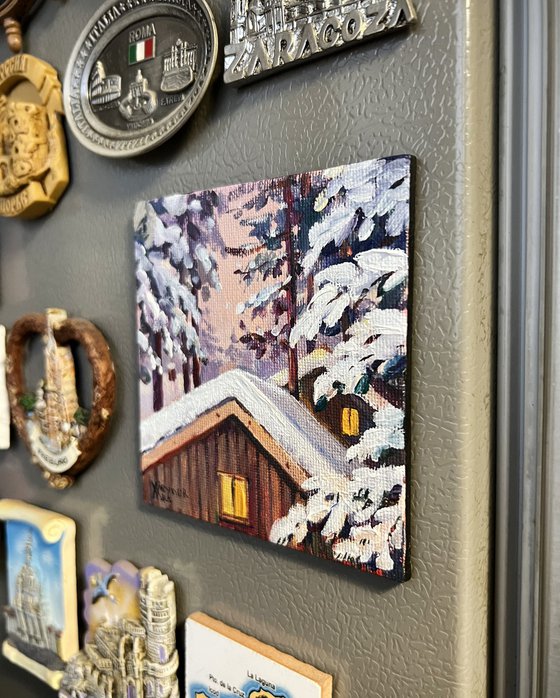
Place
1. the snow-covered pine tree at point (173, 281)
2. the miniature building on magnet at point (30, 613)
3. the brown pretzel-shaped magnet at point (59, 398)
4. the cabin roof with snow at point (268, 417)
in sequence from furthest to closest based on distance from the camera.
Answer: the miniature building on magnet at point (30, 613), the brown pretzel-shaped magnet at point (59, 398), the snow-covered pine tree at point (173, 281), the cabin roof with snow at point (268, 417)

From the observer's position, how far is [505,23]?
Result: 2.10 ft

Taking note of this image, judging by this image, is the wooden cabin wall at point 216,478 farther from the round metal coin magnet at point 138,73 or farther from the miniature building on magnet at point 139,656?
the round metal coin magnet at point 138,73

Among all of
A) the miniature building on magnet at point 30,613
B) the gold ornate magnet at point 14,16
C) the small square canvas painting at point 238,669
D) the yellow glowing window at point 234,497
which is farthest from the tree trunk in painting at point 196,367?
the gold ornate magnet at point 14,16

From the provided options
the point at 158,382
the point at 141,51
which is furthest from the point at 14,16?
the point at 158,382

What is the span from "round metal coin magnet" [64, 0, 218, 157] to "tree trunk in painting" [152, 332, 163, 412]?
0.92ft

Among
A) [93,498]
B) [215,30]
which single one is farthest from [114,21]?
[93,498]

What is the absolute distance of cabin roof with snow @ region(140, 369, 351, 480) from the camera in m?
0.73

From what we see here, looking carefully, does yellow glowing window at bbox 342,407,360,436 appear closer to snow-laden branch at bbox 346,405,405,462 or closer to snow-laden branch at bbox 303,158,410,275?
snow-laden branch at bbox 346,405,405,462

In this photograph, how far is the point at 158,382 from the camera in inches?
35.9

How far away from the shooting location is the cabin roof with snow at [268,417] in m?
0.73

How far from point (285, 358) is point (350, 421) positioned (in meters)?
0.12

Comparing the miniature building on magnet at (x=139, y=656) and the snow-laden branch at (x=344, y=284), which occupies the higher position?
the snow-laden branch at (x=344, y=284)

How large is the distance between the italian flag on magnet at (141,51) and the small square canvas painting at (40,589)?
80cm
